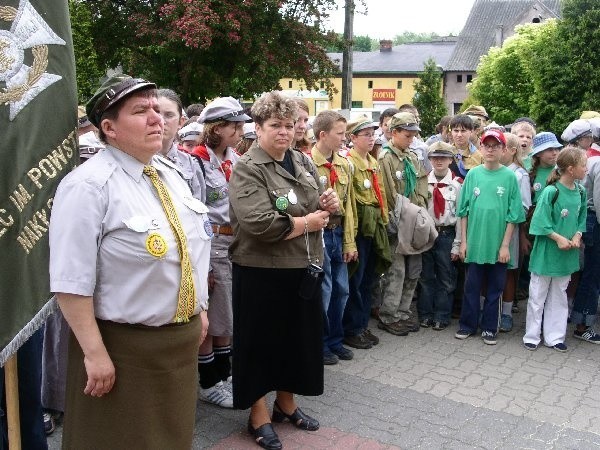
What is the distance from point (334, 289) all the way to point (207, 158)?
1.70 meters

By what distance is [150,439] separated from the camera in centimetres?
266

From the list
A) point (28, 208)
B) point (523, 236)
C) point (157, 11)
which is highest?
point (157, 11)

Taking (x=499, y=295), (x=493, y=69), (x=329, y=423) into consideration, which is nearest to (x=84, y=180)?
(x=329, y=423)

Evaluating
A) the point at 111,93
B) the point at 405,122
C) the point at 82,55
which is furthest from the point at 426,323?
the point at 82,55

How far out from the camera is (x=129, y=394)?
262 centimetres

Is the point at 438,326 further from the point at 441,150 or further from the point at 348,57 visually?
the point at 348,57

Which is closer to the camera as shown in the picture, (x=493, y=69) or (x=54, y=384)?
(x=54, y=384)

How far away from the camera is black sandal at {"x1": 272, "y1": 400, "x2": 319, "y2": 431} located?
169 inches

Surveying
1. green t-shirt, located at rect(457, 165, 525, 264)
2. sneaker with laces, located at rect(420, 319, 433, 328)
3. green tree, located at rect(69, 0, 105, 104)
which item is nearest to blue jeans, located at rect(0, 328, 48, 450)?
green t-shirt, located at rect(457, 165, 525, 264)

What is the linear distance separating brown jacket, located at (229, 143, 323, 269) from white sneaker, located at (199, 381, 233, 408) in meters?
1.19

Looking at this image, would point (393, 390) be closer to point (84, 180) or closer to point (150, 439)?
point (150, 439)

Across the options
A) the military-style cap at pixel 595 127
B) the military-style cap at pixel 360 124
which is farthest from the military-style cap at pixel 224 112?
the military-style cap at pixel 595 127

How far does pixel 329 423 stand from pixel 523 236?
354 cm

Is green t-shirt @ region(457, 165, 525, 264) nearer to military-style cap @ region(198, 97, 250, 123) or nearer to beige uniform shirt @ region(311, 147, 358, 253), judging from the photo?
beige uniform shirt @ region(311, 147, 358, 253)
